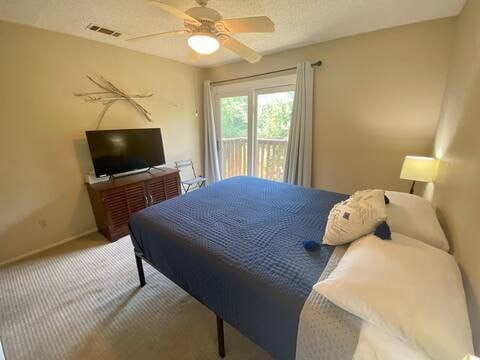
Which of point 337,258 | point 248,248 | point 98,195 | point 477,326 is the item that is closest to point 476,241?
point 477,326

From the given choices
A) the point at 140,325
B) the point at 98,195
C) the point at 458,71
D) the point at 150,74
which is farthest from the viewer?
the point at 150,74

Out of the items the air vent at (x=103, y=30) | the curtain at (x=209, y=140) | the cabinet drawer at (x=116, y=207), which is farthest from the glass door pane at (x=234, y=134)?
the cabinet drawer at (x=116, y=207)

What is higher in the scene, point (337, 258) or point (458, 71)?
point (458, 71)

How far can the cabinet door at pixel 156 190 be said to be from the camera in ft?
9.57

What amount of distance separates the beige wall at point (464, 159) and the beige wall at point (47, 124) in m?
3.46

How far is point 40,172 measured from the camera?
234 cm

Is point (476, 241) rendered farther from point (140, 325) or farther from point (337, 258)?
point (140, 325)

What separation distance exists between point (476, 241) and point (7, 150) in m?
3.61

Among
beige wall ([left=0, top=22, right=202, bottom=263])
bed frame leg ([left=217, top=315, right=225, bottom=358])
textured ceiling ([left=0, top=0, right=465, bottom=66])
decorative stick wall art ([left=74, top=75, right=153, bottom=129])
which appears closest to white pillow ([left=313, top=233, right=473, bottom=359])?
bed frame leg ([left=217, top=315, right=225, bottom=358])

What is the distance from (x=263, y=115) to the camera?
11.3 ft

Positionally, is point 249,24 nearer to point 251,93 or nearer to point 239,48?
point 239,48

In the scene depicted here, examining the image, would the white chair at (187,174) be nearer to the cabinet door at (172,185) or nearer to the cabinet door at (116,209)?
the cabinet door at (172,185)

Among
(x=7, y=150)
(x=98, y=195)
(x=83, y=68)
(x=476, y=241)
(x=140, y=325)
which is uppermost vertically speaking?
(x=83, y=68)

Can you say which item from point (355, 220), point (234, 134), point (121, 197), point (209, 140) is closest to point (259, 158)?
point (234, 134)
